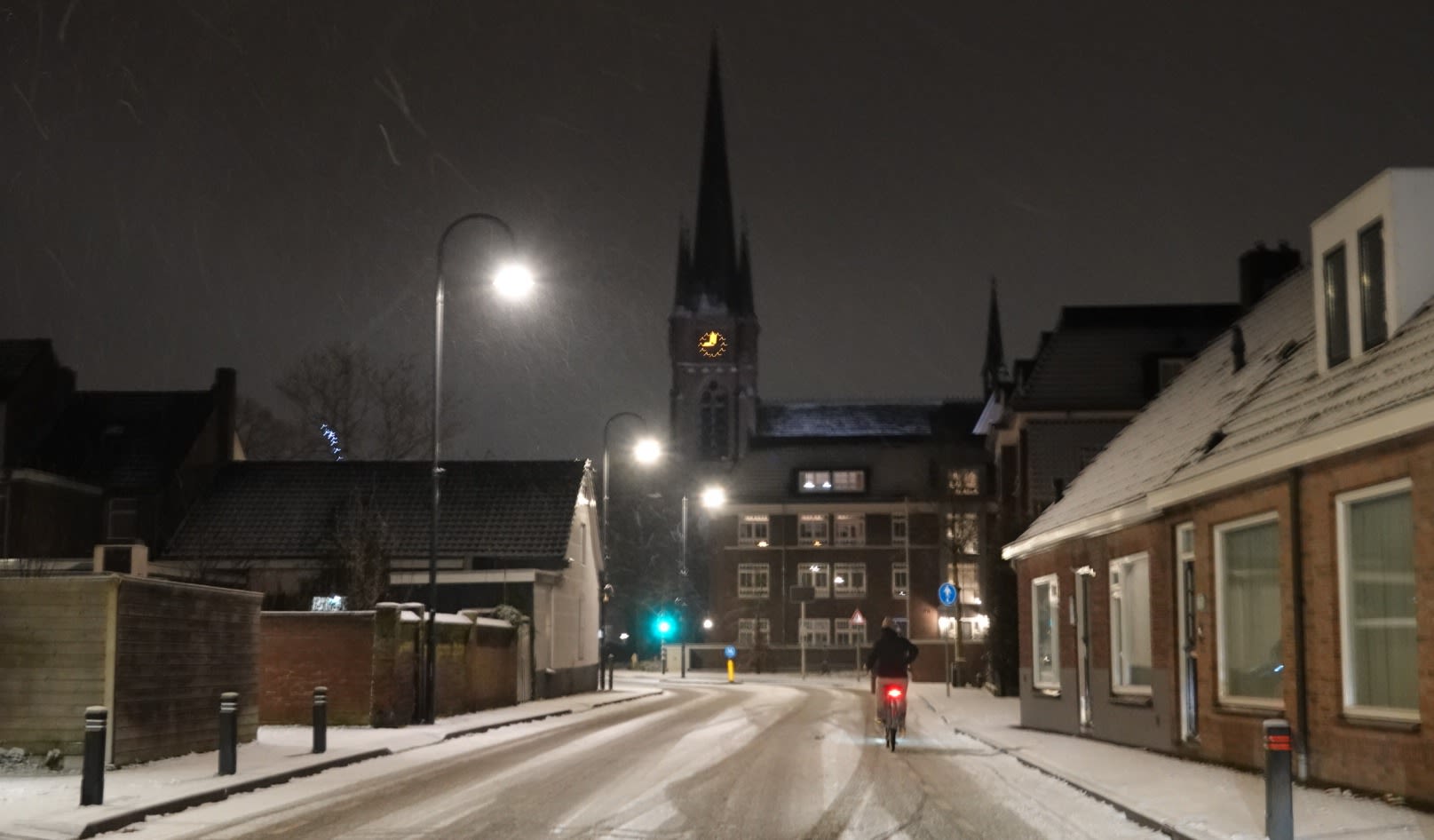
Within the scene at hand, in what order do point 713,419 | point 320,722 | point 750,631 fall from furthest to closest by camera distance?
point 713,419
point 750,631
point 320,722

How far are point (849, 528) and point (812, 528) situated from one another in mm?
2124

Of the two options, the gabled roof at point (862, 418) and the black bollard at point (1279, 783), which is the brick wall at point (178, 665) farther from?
the gabled roof at point (862, 418)

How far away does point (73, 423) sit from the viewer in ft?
182

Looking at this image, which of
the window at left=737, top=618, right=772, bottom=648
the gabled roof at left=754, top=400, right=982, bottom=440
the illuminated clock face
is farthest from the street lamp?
A: the illuminated clock face

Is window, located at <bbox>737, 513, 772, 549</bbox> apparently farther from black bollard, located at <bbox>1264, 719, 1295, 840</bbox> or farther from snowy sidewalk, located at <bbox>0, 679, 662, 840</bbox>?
black bollard, located at <bbox>1264, 719, 1295, 840</bbox>

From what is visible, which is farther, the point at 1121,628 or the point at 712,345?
the point at 712,345

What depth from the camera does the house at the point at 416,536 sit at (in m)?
42.3

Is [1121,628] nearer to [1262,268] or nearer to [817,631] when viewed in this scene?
[1262,268]

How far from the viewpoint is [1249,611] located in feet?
56.5

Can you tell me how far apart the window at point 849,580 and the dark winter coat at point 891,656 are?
6475 centimetres

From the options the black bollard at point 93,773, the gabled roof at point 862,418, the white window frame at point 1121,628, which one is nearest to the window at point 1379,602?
the white window frame at point 1121,628

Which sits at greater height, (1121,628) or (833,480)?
(833,480)

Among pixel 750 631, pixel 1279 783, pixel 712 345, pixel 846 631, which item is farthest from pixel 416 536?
pixel 712 345

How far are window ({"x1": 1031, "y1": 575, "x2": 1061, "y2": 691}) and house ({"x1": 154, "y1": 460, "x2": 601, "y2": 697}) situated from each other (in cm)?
1621
